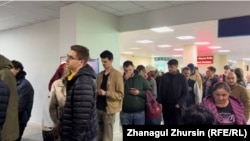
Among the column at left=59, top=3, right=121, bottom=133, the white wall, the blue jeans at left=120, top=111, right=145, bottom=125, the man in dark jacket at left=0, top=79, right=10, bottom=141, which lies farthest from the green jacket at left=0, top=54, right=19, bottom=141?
the white wall

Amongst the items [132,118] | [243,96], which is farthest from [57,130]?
[243,96]

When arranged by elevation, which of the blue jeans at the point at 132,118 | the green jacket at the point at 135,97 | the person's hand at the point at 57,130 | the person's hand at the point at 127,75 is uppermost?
the person's hand at the point at 127,75

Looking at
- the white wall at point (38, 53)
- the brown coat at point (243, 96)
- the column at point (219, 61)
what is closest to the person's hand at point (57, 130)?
the brown coat at point (243, 96)

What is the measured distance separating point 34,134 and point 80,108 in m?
3.85

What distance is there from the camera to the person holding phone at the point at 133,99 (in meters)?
3.51

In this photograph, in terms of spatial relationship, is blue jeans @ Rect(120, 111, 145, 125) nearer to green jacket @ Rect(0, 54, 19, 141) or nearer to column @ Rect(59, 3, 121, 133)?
green jacket @ Rect(0, 54, 19, 141)

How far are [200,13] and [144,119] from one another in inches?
85.1

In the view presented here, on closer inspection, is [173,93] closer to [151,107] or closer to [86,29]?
[151,107]

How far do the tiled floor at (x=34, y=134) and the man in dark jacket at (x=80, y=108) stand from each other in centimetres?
294

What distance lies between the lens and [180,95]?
3.86m

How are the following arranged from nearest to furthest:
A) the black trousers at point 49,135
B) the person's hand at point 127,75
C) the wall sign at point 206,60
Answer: the black trousers at point 49,135 → the person's hand at point 127,75 → the wall sign at point 206,60

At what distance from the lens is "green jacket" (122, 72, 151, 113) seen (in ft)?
11.5

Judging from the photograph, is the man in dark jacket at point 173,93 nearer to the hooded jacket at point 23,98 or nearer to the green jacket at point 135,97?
the green jacket at point 135,97

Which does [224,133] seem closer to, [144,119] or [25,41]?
[144,119]
